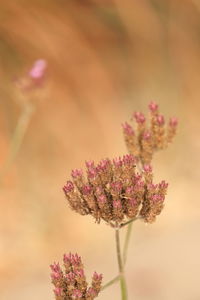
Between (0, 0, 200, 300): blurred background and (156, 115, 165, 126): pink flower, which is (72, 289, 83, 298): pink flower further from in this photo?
(0, 0, 200, 300): blurred background

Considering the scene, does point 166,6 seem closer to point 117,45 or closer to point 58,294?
point 117,45

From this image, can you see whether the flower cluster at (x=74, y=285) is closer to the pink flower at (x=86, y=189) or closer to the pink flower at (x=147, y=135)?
the pink flower at (x=86, y=189)

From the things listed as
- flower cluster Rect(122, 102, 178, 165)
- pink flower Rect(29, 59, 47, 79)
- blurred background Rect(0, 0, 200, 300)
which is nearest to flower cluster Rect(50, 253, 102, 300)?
flower cluster Rect(122, 102, 178, 165)

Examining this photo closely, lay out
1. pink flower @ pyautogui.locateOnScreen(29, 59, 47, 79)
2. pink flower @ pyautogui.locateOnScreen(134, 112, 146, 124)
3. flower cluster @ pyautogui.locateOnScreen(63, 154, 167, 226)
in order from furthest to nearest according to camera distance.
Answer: pink flower @ pyautogui.locateOnScreen(29, 59, 47, 79) < pink flower @ pyautogui.locateOnScreen(134, 112, 146, 124) < flower cluster @ pyautogui.locateOnScreen(63, 154, 167, 226)

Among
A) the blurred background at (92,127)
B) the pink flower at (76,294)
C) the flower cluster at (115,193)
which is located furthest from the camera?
the blurred background at (92,127)

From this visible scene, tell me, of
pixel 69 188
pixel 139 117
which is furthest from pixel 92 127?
pixel 69 188

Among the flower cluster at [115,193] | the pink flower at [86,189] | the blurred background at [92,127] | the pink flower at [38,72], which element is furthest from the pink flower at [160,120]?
the blurred background at [92,127]

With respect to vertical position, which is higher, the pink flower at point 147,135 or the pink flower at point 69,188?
the pink flower at point 147,135
